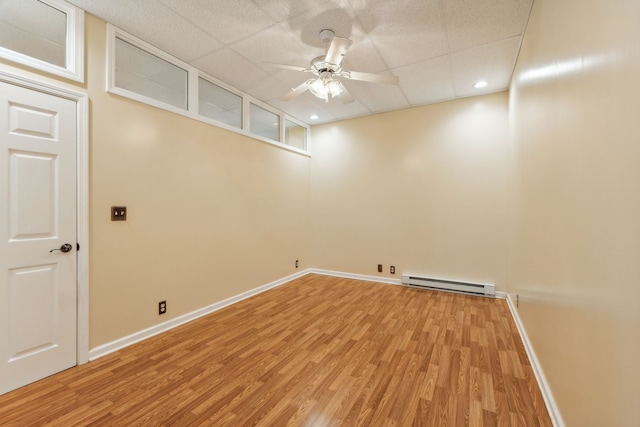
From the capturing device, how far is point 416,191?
4.34 meters

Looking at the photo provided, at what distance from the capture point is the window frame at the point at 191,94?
2.36 m

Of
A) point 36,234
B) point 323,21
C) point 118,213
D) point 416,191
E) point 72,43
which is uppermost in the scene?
point 323,21

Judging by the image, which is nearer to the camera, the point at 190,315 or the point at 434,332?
the point at 434,332

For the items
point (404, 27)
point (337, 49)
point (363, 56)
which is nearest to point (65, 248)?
point (337, 49)

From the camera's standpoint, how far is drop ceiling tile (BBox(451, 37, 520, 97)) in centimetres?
275

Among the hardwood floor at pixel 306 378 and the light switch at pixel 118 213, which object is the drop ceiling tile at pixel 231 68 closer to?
the light switch at pixel 118 213

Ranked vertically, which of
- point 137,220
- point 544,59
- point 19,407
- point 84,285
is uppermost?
point 544,59

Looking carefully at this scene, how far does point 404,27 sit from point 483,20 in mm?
668

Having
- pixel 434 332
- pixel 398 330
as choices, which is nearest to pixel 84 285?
pixel 398 330

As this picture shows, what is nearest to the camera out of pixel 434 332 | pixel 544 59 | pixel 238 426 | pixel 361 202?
pixel 238 426

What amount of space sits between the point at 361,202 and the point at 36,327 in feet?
13.6

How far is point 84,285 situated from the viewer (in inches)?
87.2

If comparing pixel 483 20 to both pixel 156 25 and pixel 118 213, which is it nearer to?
pixel 156 25

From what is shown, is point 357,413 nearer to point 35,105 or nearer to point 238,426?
point 238,426
